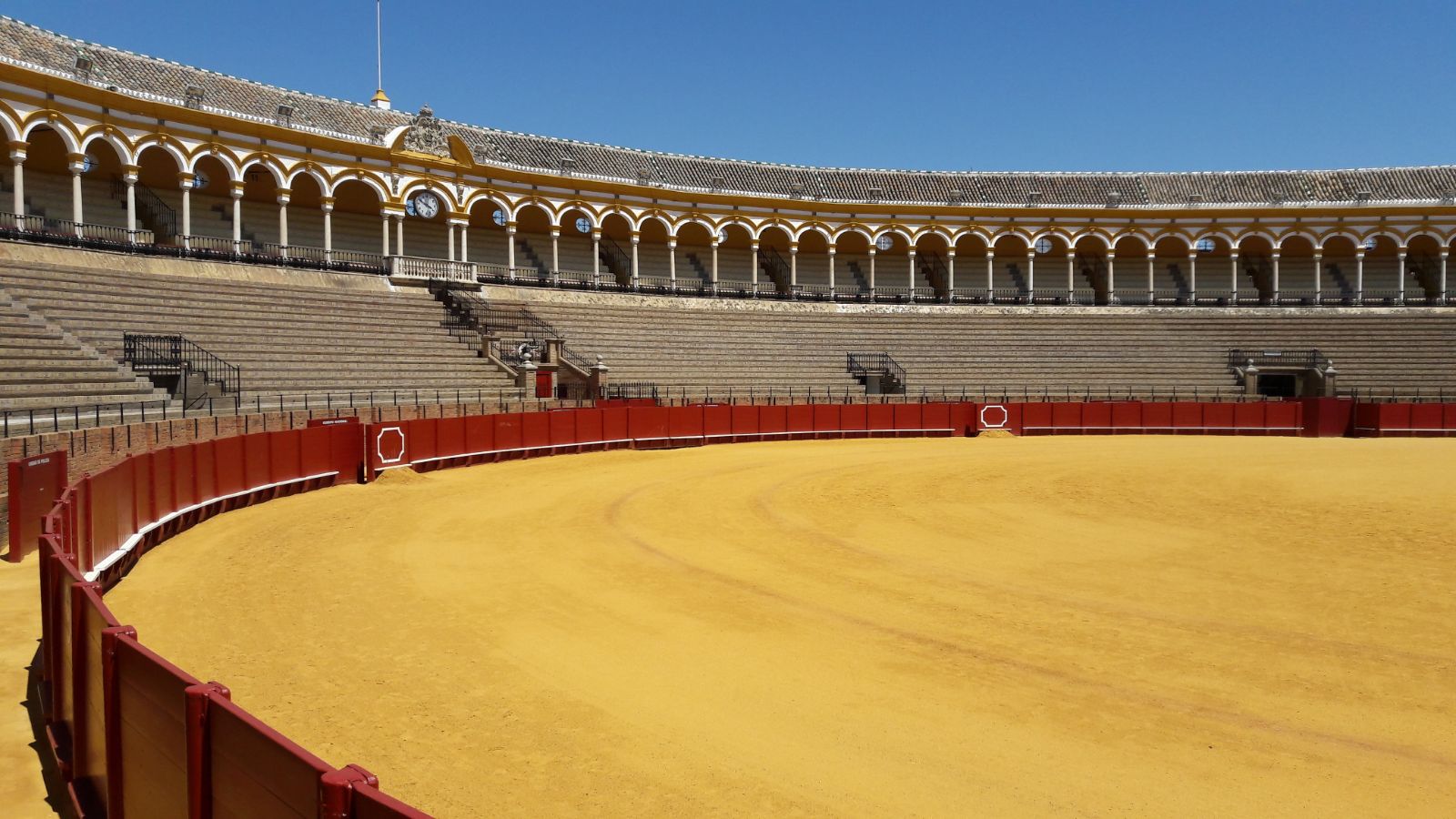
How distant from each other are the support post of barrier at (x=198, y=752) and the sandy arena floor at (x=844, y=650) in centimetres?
169

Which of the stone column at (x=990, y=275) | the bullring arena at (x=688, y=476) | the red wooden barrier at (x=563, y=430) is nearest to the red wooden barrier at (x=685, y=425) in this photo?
the bullring arena at (x=688, y=476)

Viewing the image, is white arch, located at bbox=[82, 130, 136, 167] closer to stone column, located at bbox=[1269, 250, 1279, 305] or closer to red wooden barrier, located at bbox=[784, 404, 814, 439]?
red wooden barrier, located at bbox=[784, 404, 814, 439]

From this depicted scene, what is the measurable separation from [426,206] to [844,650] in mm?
34225

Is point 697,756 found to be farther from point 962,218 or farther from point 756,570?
point 962,218

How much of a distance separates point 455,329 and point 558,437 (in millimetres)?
9693

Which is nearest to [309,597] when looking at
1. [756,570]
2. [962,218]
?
[756,570]

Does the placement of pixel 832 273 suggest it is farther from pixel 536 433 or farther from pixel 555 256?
pixel 536 433

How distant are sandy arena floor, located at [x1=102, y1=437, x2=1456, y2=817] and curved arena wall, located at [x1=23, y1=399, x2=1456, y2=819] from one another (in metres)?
0.91

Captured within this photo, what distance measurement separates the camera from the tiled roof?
3778cm

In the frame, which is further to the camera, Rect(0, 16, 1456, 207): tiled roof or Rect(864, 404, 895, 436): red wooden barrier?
Rect(0, 16, 1456, 207): tiled roof

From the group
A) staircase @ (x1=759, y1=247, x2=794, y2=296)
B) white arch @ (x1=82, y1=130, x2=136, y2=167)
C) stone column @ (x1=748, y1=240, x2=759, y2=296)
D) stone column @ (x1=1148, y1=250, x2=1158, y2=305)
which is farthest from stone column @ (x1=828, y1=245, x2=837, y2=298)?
white arch @ (x1=82, y1=130, x2=136, y2=167)

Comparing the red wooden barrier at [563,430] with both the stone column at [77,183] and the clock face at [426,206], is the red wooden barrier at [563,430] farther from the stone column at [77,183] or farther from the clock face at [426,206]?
the clock face at [426,206]

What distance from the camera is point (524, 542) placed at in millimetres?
11664

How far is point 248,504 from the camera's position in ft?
47.9
